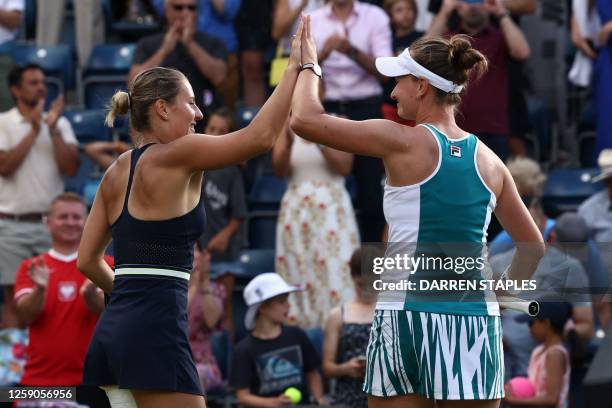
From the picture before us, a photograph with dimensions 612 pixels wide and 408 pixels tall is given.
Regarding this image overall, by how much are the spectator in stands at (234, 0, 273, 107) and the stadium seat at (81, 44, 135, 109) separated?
0.99m

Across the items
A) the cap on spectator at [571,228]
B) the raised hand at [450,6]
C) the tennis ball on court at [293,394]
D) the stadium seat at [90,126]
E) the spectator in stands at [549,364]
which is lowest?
the tennis ball on court at [293,394]

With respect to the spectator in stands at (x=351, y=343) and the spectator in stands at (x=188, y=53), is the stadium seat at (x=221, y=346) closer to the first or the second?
the spectator in stands at (x=351, y=343)

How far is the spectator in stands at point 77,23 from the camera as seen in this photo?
11.2 m

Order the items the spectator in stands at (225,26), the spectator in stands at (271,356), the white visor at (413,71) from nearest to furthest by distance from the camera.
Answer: the white visor at (413,71), the spectator in stands at (271,356), the spectator in stands at (225,26)

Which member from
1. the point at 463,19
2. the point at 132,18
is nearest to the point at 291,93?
the point at 463,19

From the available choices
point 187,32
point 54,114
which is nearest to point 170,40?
point 187,32

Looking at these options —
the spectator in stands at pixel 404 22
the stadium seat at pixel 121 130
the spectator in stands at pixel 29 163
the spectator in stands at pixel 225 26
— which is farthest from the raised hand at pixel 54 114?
the spectator in stands at pixel 404 22

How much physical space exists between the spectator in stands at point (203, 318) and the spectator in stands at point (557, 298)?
1798 millimetres

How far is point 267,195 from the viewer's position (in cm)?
982

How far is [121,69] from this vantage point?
36.4 feet

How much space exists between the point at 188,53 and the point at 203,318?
2.41 metres

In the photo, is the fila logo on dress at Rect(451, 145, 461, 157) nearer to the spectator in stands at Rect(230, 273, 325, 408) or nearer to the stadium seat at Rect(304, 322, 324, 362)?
the spectator in stands at Rect(230, 273, 325, 408)

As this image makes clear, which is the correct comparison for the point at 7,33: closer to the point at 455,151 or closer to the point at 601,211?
the point at 601,211

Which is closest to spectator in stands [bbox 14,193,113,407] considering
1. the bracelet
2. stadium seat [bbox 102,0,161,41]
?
the bracelet
